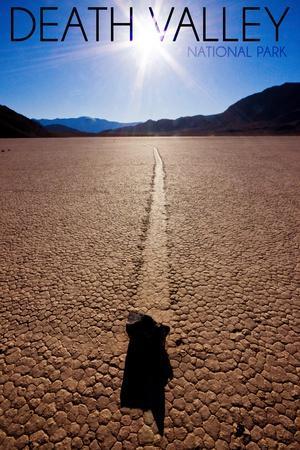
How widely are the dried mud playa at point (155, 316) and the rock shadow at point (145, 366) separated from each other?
41mm

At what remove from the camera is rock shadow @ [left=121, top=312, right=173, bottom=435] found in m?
1.21

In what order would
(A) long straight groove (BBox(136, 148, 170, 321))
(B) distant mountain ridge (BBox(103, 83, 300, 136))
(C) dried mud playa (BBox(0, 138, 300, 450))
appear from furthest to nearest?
(B) distant mountain ridge (BBox(103, 83, 300, 136)) < (A) long straight groove (BBox(136, 148, 170, 321)) < (C) dried mud playa (BBox(0, 138, 300, 450))

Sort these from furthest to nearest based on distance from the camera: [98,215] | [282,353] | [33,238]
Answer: [98,215]
[33,238]
[282,353]

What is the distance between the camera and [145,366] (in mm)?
1368

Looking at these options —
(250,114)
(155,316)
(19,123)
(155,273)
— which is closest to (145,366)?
(155,316)

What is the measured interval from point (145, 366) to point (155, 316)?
0.38 metres

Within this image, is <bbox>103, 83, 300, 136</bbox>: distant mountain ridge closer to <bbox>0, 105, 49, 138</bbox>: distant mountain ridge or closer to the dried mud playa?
<bbox>0, 105, 49, 138</bbox>: distant mountain ridge

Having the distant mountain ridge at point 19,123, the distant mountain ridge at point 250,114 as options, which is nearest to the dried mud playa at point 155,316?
the distant mountain ridge at point 19,123

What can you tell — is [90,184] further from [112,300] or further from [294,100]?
[294,100]

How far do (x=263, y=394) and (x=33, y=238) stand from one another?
8.31 feet

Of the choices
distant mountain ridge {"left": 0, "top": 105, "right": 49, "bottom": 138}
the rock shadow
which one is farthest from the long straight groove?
distant mountain ridge {"left": 0, "top": 105, "right": 49, "bottom": 138}

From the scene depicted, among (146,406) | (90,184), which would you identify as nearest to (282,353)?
(146,406)

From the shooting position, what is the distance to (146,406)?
1182mm

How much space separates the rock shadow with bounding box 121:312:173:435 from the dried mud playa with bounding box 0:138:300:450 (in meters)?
0.04
